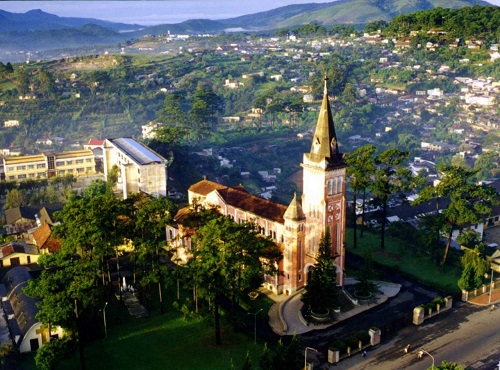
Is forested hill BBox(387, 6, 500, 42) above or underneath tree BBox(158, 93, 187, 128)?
above

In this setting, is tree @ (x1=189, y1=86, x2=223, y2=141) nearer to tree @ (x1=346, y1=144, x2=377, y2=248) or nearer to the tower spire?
tree @ (x1=346, y1=144, x2=377, y2=248)

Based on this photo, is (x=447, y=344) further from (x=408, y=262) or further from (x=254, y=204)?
(x=254, y=204)

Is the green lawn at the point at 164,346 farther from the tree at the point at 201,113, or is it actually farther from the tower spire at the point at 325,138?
the tree at the point at 201,113

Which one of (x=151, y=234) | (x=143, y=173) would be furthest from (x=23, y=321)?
(x=143, y=173)

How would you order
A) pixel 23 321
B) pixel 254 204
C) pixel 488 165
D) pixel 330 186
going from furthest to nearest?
pixel 488 165 < pixel 254 204 < pixel 330 186 < pixel 23 321

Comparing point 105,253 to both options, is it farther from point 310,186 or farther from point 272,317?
point 310,186

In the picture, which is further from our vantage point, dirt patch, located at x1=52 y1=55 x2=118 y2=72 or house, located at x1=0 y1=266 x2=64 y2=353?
dirt patch, located at x1=52 y1=55 x2=118 y2=72

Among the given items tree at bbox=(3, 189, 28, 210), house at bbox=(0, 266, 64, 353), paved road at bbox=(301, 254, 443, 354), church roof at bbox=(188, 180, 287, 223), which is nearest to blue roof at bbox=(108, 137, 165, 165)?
tree at bbox=(3, 189, 28, 210)

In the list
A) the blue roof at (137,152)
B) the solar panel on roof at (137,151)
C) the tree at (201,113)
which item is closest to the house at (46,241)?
the blue roof at (137,152)
